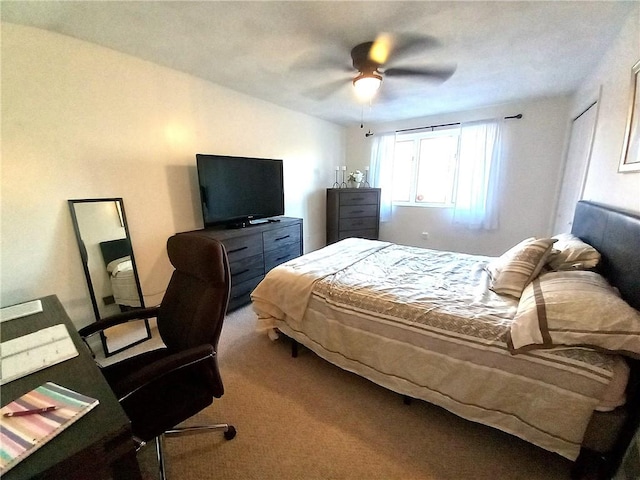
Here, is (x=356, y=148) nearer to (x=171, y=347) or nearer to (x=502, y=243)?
(x=502, y=243)

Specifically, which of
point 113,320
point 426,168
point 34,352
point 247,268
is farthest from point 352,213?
point 34,352

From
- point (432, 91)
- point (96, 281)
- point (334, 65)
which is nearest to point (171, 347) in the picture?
point (96, 281)

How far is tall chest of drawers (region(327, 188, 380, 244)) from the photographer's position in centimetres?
427

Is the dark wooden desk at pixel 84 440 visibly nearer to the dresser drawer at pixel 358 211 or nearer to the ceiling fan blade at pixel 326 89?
the ceiling fan blade at pixel 326 89

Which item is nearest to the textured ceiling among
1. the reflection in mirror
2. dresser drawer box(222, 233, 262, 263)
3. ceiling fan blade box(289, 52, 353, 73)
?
ceiling fan blade box(289, 52, 353, 73)

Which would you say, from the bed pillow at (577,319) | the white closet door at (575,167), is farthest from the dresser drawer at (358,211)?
the bed pillow at (577,319)

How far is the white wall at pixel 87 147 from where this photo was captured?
5.52 ft

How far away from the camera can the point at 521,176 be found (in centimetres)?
347

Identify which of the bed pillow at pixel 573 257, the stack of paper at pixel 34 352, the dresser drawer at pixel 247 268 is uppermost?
the bed pillow at pixel 573 257

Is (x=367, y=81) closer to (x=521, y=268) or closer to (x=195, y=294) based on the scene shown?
(x=521, y=268)

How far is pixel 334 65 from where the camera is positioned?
2.23 meters

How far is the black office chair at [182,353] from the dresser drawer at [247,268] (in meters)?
1.26

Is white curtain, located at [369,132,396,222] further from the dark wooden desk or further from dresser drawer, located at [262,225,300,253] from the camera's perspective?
the dark wooden desk

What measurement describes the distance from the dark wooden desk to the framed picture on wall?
2517 millimetres
